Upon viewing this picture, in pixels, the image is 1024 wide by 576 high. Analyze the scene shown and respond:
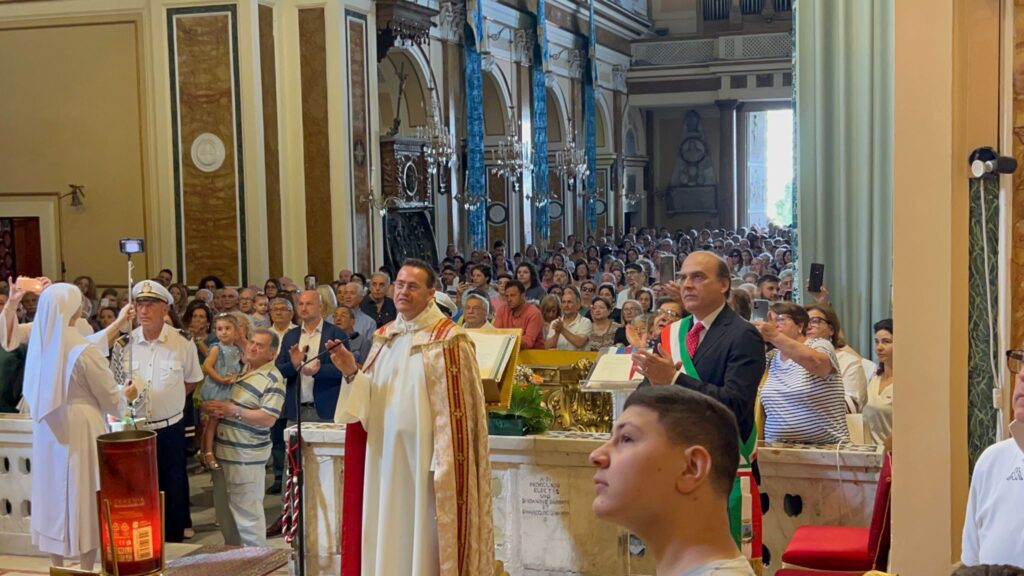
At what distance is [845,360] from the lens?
266 inches

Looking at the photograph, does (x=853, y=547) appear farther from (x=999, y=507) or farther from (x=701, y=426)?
(x=701, y=426)

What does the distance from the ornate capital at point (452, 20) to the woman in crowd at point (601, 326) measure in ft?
37.4

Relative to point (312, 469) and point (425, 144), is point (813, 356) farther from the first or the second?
point (425, 144)

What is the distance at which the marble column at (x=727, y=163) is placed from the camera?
115 ft

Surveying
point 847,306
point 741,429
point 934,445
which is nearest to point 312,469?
point 741,429

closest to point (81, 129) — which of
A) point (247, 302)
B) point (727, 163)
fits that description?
point (247, 302)

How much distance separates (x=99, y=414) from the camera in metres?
6.27

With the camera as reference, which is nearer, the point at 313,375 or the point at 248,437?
the point at 248,437

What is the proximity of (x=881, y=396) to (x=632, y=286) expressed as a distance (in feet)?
20.8

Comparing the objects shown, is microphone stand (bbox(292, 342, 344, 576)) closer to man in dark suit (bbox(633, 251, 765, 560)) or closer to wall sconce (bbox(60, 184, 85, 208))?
man in dark suit (bbox(633, 251, 765, 560))

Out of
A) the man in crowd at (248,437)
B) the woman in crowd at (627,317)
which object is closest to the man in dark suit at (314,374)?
the man in crowd at (248,437)

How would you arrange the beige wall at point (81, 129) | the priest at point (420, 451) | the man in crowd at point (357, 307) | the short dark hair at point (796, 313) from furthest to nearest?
the beige wall at point (81, 129) → the man in crowd at point (357, 307) → the short dark hair at point (796, 313) → the priest at point (420, 451)

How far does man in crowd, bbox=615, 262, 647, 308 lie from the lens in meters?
11.7

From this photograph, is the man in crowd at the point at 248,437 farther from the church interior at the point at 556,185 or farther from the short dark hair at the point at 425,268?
the short dark hair at the point at 425,268
